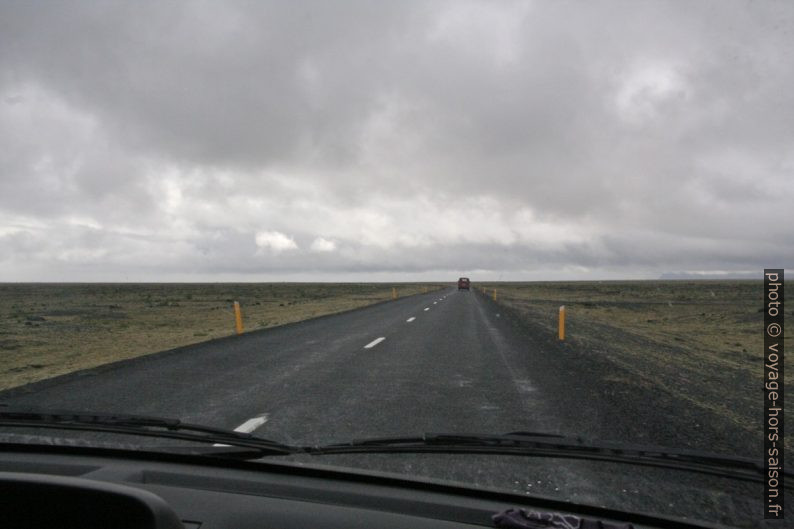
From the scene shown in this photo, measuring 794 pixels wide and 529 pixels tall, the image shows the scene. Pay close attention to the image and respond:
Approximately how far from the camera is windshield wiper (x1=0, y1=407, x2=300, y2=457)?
3.07 metres

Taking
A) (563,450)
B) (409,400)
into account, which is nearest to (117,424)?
(563,450)

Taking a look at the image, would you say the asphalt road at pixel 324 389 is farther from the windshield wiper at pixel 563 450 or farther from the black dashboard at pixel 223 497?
the black dashboard at pixel 223 497

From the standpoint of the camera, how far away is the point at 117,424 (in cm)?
334

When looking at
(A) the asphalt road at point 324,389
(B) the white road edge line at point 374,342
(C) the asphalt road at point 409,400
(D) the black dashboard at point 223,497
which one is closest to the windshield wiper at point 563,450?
(C) the asphalt road at point 409,400

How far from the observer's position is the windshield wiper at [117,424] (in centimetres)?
307

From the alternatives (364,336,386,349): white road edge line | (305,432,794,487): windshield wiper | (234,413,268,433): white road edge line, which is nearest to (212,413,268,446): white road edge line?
(234,413,268,433): white road edge line

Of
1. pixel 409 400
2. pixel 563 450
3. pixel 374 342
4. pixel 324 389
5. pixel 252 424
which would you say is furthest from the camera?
pixel 374 342

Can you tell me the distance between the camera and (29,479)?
165 centimetres

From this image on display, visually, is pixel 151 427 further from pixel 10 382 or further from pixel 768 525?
pixel 10 382

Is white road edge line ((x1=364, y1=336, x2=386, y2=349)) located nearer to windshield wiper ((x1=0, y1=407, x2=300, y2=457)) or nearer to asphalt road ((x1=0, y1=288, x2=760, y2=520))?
asphalt road ((x1=0, y1=288, x2=760, y2=520))

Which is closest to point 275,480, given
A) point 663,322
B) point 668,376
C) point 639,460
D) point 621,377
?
point 639,460

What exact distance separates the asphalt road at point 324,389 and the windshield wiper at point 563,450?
6.35 ft

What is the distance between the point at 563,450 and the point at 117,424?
9.13 feet

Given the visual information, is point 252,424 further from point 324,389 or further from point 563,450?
point 563,450
